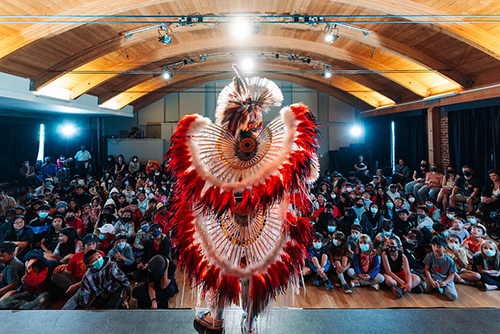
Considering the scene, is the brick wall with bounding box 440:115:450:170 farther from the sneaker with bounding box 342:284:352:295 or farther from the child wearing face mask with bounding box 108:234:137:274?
the child wearing face mask with bounding box 108:234:137:274

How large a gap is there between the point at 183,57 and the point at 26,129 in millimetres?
6776

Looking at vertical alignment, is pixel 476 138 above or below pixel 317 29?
below

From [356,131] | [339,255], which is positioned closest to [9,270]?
[339,255]

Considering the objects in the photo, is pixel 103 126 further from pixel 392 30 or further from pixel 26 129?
pixel 392 30

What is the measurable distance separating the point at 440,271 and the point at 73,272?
5172mm

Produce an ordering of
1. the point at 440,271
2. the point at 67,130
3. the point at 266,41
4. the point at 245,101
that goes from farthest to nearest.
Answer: the point at 67,130 → the point at 266,41 → the point at 440,271 → the point at 245,101

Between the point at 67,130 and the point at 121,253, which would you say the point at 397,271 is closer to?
the point at 121,253

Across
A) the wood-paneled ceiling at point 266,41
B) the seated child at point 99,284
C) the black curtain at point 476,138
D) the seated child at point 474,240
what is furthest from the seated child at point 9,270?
→ the black curtain at point 476,138

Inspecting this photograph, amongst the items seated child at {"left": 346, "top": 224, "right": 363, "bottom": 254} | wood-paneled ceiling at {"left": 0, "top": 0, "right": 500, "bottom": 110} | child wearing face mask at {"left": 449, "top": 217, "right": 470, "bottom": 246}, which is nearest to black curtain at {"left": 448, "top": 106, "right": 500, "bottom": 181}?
wood-paneled ceiling at {"left": 0, "top": 0, "right": 500, "bottom": 110}

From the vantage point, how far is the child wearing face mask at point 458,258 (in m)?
4.60

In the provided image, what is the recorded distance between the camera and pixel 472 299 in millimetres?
4152

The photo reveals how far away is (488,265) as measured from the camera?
453 centimetres

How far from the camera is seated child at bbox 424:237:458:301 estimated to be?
430 centimetres

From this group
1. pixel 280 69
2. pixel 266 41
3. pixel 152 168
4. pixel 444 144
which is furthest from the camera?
pixel 280 69
